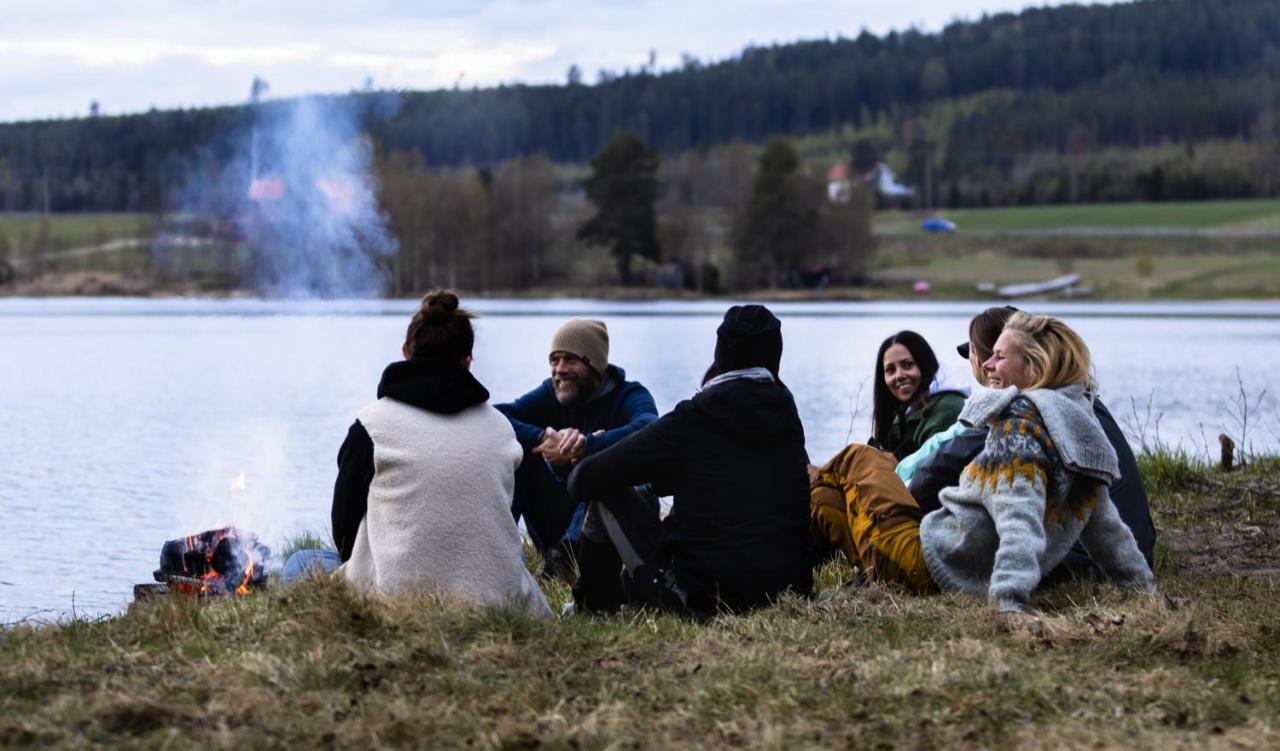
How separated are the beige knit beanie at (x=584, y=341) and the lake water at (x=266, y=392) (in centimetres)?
275

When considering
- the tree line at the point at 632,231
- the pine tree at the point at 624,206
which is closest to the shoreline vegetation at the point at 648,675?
the tree line at the point at 632,231

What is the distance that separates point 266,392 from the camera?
27.7m

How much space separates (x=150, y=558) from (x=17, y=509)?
309 centimetres

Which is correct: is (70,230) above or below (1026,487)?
Answer: above

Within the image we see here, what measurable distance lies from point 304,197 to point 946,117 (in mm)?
157348

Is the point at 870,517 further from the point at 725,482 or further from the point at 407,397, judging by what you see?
the point at 407,397

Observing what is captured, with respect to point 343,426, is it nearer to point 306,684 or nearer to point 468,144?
point 306,684

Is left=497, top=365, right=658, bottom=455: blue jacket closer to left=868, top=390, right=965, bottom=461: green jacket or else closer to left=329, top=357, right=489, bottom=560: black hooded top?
left=868, top=390, right=965, bottom=461: green jacket

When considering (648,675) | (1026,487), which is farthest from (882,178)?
(648,675)

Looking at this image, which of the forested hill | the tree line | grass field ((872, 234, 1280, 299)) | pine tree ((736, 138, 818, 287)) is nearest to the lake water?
grass field ((872, 234, 1280, 299))

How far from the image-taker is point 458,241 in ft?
259

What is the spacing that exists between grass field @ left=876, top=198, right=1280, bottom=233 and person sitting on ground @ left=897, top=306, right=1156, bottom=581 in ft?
309

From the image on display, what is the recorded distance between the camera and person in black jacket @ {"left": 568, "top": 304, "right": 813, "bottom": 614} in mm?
6344

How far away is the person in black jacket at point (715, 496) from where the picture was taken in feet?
20.8
